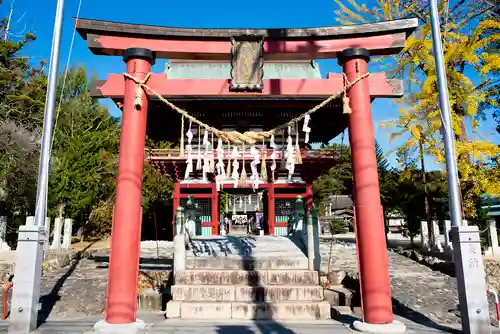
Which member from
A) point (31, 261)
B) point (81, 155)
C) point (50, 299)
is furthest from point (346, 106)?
point (81, 155)

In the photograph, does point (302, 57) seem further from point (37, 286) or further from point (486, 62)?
point (486, 62)

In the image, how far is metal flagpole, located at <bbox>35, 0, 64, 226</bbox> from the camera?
5.79 m

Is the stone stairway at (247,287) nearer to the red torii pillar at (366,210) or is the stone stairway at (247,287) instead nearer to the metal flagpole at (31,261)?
the red torii pillar at (366,210)

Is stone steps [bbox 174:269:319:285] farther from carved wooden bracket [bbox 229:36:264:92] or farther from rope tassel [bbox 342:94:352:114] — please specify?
carved wooden bracket [bbox 229:36:264:92]

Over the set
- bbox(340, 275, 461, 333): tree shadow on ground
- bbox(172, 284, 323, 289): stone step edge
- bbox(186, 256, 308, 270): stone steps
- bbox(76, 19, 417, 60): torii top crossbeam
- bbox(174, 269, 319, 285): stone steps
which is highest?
bbox(76, 19, 417, 60): torii top crossbeam

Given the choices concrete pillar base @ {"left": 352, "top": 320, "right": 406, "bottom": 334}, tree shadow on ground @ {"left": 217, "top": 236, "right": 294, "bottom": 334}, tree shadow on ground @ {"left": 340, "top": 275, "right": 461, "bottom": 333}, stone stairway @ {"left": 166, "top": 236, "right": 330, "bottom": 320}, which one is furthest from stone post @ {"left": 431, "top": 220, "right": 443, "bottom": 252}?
concrete pillar base @ {"left": 352, "top": 320, "right": 406, "bottom": 334}

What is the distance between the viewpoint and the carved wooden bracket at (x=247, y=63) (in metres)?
6.32

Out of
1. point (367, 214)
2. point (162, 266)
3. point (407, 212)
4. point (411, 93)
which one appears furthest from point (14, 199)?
point (407, 212)

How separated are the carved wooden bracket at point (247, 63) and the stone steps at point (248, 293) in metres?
4.41

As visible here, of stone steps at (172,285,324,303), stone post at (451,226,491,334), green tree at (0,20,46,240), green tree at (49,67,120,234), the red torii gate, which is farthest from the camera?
green tree at (49,67,120,234)

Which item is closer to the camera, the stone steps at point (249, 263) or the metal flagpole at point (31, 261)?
the metal flagpole at point (31, 261)

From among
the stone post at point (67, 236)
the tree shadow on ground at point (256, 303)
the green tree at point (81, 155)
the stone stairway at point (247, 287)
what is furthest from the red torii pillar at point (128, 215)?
the green tree at point (81, 155)

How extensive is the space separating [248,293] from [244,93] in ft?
14.5

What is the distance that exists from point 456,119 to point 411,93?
2243mm
